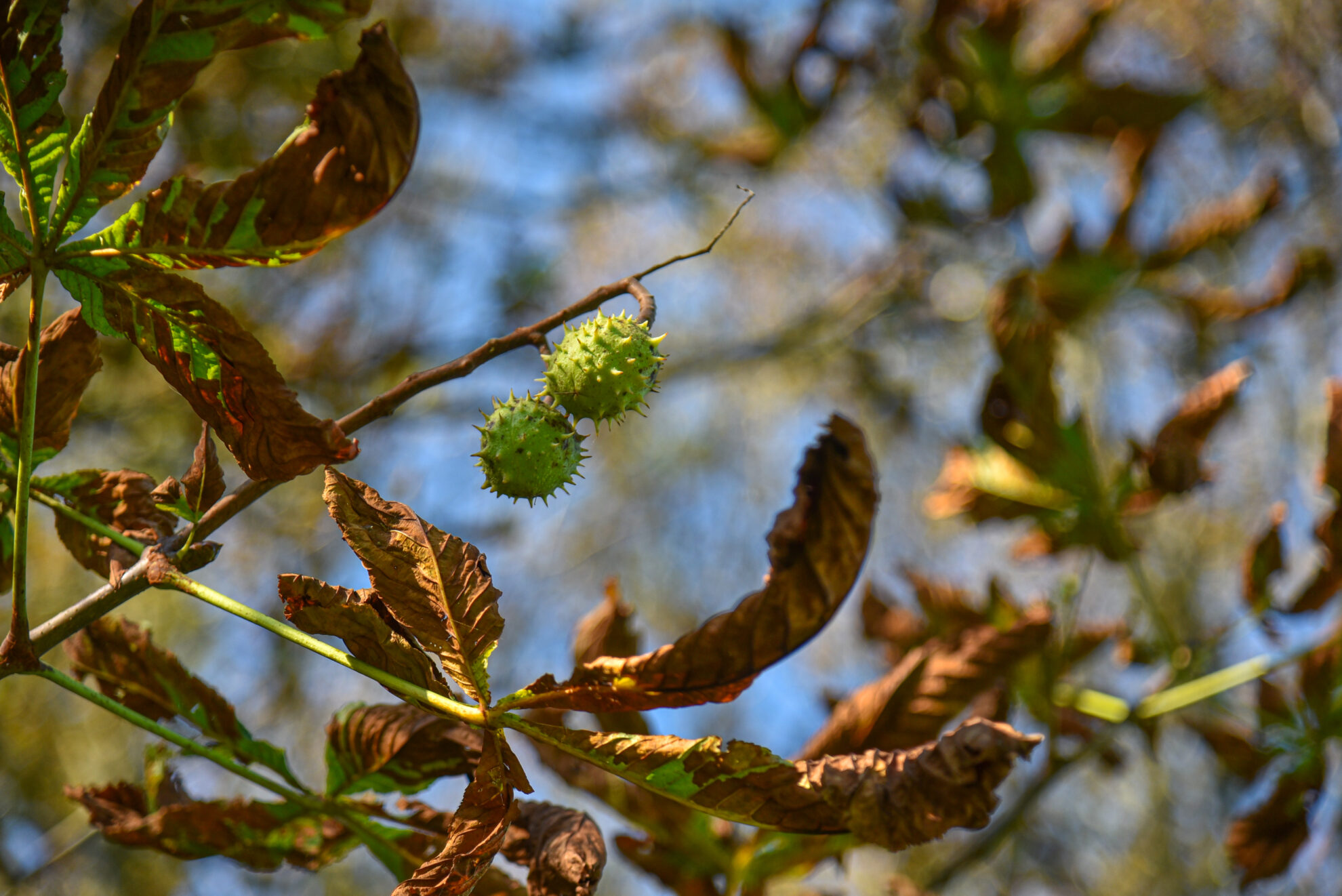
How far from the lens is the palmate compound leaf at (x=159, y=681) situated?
3.98ft

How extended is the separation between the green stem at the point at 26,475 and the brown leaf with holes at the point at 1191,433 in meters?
1.93

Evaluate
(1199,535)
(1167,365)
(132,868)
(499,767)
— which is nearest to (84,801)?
(499,767)

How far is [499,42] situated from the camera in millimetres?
4871

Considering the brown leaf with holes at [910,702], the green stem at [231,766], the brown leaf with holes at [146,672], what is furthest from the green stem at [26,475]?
the brown leaf with holes at [910,702]

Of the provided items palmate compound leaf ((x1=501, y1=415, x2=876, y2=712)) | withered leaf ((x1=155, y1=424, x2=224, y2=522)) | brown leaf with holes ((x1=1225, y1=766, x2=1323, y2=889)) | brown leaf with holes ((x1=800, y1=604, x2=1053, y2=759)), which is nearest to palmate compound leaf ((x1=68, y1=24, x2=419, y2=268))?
withered leaf ((x1=155, y1=424, x2=224, y2=522))

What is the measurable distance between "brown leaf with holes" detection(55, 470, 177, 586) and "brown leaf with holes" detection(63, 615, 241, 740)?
97 mm

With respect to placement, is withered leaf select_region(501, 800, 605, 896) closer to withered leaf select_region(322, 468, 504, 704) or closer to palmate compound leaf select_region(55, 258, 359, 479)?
withered leaf select_region(322, 468, 504, 704)

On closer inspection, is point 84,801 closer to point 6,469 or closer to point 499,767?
point 6,469

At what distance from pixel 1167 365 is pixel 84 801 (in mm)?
4776

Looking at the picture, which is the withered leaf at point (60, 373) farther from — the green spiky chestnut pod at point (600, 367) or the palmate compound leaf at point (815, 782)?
the palmate compound leaf at point (815, 782)

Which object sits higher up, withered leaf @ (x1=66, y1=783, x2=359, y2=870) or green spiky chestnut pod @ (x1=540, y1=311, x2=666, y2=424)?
green spiky chestnut pod @ (x1=540, y1=311, x2=666, y2=424)

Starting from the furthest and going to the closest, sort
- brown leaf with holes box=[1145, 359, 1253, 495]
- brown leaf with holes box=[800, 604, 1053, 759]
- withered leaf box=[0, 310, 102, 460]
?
brown leaf with holes box=[1145, 359, 1253, 495] → brown leaf with holes box=[800, 604, 1053, 759] → withered leaf box=[0, 310, 102, 460]

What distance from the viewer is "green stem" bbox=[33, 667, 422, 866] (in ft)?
3.08

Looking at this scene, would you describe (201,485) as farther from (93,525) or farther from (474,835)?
(474,835)
